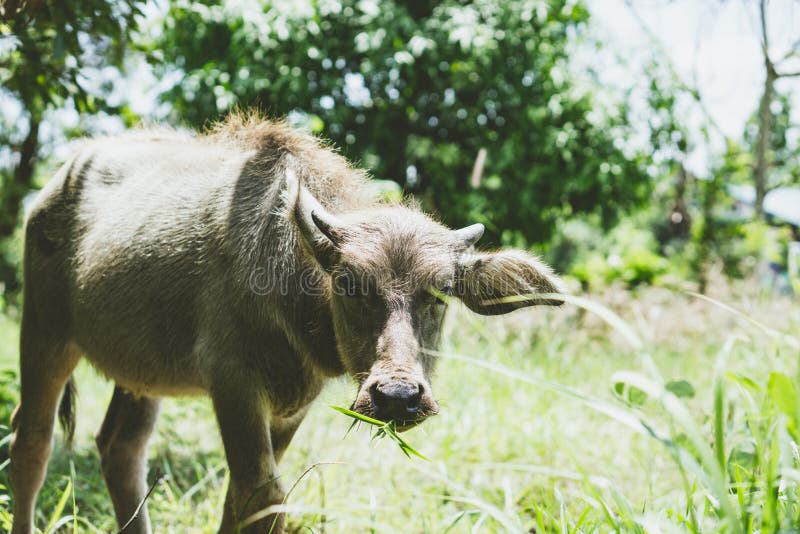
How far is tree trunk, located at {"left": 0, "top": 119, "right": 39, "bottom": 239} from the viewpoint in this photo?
1370 cm

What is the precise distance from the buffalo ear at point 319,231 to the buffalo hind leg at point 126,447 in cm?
165

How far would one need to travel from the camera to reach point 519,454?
4570 millimetres

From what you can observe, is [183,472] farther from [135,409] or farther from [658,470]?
[658,470]

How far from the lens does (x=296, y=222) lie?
9.51 ft

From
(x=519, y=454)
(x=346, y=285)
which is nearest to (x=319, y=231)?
(x=346, y=285)

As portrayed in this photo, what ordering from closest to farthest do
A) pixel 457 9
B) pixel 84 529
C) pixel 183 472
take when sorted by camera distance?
1. pixel 84 529
2. pixel 183 472
3. pixel 457 9

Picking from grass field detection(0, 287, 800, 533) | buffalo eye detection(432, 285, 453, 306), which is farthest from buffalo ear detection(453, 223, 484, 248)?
grass field detection(0, 287, 800, 533)

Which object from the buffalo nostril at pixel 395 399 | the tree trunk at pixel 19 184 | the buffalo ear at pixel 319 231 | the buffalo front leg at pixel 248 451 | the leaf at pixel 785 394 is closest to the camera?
the leaf at pixel 785 394

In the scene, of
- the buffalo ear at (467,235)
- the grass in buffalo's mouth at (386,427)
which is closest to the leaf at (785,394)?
the grass in buffalo's mouth at (386,427)

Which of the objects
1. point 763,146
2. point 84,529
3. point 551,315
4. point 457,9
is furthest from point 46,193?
point 763,146

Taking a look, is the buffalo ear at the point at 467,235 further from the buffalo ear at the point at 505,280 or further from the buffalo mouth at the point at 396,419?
the buffalo mouth at the point at 396,419

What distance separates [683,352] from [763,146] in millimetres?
3410

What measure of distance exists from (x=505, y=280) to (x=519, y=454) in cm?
194

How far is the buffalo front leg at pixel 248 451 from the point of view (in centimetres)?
271
